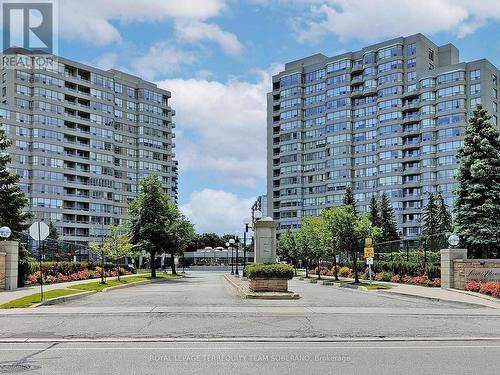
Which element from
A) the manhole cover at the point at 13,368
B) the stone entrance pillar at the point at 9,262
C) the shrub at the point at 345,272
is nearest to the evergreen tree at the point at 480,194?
the shrub at the point at 345,272

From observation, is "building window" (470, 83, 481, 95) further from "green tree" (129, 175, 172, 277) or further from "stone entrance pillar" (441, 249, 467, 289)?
"stone entrance pillar" (441, 249, 467, 289)

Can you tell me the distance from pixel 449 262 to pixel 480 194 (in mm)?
8287

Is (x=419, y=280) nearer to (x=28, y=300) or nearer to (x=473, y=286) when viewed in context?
(x=473, y=286)

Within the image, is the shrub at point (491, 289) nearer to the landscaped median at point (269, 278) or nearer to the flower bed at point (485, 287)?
the flower bed at point (485, 287)

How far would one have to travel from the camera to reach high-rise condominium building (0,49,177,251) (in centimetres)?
10700

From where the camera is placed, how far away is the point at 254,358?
33.5 ft

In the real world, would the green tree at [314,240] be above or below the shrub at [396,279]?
above

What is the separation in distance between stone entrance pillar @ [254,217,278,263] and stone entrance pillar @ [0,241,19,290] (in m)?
11.7

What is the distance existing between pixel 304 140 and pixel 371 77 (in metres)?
21.4

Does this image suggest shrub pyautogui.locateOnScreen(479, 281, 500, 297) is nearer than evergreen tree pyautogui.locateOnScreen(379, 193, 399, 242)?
Yes

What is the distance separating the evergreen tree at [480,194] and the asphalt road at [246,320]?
15.7m

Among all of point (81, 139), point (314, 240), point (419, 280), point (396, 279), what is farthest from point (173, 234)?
point (81, 139)

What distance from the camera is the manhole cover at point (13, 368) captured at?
8.77m

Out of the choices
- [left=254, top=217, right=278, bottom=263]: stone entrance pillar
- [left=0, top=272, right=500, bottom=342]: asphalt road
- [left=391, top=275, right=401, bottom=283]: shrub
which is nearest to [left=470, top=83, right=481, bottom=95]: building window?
[left=391, top=275, right=401, bottom=283]: shrub
